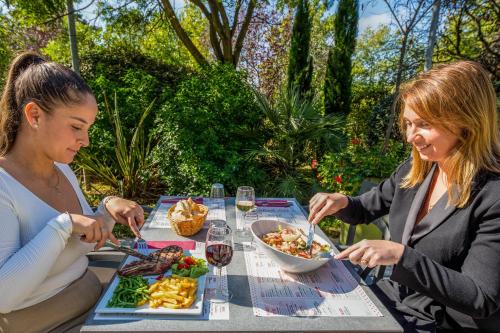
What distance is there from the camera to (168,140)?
448 centimetres

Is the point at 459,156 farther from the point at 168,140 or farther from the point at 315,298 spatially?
the point at 168,140

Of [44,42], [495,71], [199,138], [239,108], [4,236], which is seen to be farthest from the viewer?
[44,42]

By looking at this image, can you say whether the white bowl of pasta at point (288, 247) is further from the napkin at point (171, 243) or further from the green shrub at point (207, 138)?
the green shrub at point (207, 138)

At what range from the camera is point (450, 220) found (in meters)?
1.44

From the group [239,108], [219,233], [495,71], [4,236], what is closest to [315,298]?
[219,233]

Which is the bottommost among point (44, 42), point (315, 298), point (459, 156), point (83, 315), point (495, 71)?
point (83, 315)

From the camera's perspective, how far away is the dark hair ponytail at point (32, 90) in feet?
4.43

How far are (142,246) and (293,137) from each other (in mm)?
3374

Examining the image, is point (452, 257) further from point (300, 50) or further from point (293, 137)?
point (300, 50)

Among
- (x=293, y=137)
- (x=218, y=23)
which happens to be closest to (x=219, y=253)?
(x=293, y=137)

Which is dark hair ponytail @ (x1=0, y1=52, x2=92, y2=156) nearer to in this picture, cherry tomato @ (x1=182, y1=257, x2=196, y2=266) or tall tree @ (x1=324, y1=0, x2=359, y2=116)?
cherry tomato @ (x1=182, y1=257, x2=196, y2=266)

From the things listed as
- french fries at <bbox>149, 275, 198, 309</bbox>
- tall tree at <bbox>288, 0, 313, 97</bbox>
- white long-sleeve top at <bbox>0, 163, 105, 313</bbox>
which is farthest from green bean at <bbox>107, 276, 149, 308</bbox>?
tall tree at <bbox>288, 0, 313, 97</bbox>

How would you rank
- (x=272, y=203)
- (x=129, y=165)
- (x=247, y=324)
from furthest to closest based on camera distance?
(x=129, y=165) → (x=272, y=203) → (x=247, y=324)

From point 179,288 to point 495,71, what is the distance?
20.2 feet
